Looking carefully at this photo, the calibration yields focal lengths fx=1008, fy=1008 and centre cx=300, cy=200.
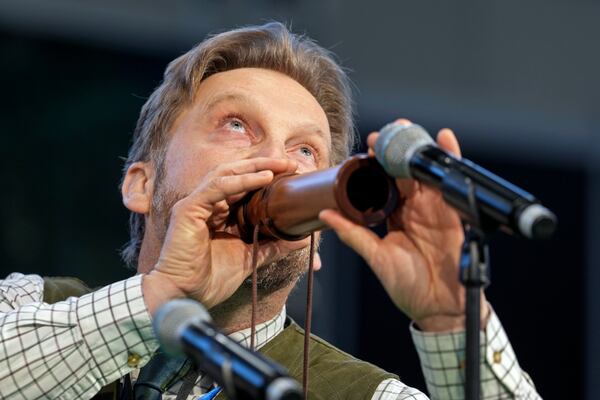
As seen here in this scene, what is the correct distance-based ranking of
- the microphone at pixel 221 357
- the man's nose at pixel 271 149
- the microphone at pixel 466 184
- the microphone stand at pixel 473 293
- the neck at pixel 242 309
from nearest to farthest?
the microphone at pixel 221 357 < the microphone at pixel 466 184 < the microphone stand at pixel 473 293 < the man's nose at pixel 271 149 < the neck at pixel 242 309

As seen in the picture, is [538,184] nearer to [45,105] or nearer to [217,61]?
[45,105]

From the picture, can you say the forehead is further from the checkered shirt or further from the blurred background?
the blurred background

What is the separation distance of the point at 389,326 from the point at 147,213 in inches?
115

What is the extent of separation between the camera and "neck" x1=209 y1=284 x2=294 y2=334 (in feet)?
7.11

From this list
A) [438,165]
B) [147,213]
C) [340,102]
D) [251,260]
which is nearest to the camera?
[438,165]

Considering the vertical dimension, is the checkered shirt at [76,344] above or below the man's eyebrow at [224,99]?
below

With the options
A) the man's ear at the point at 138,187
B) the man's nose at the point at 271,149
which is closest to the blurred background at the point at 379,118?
the man's ear at the point at 138,187

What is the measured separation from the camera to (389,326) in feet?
16.6

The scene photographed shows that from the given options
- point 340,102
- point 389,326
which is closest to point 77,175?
point 389,326

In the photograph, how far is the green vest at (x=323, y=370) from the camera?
80.6 inches

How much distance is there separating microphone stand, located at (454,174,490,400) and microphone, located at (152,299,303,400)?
0.93ft

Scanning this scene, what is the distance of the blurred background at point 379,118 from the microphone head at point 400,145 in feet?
9.85

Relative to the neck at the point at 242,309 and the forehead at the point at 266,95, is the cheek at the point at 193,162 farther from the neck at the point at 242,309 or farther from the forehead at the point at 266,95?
the neck at the point at 242,309

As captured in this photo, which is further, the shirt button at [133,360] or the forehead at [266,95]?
the forehead at [266,95]
